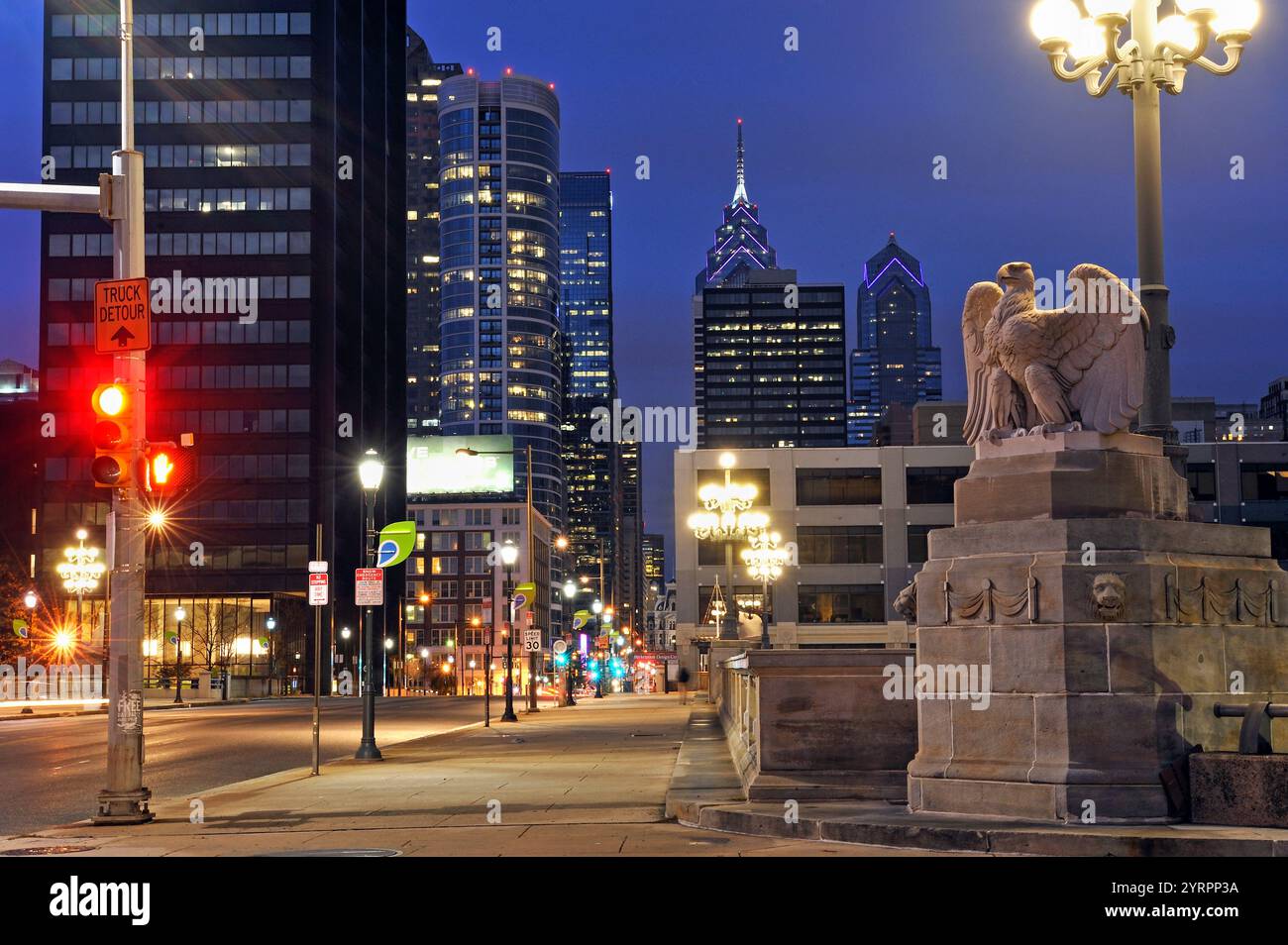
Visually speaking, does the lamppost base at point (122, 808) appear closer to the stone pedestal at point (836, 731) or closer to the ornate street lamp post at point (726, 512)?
the stone pedestal at point (836, 731)

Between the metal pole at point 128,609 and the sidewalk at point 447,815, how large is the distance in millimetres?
523

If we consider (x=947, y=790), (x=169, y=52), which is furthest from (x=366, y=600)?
(x=169, y=52)

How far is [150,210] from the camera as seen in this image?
11925 cm

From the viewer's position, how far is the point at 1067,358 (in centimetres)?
1408

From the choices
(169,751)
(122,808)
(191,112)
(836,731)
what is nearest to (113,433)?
(122,808)

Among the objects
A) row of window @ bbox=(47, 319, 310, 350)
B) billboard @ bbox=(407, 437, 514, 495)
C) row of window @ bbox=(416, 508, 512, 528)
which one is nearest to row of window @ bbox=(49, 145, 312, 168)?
row of window @ bbox=(47, 319, 310, 350)

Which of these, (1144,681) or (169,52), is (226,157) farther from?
(1144,681)

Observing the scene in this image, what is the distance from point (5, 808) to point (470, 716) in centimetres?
3447

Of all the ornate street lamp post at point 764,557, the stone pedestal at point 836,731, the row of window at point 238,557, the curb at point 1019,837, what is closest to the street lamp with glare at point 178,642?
the row of window at point 238,557

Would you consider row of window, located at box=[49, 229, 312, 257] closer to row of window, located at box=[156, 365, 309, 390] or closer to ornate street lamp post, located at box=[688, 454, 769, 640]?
row of window, located at box=[156, 365, 309, 390]

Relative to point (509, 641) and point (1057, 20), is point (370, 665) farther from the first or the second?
point (1057, 20)

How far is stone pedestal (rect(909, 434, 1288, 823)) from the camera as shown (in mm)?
12492

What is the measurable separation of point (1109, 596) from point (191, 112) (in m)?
119

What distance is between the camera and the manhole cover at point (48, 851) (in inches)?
543
